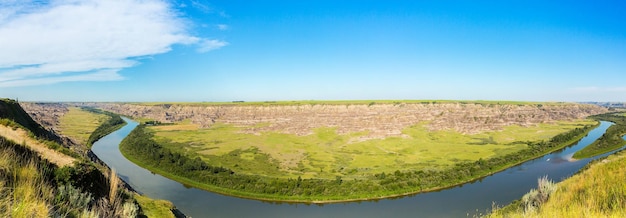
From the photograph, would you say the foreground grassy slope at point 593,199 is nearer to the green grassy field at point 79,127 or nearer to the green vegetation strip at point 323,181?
the green vegetation strip at point 323,181

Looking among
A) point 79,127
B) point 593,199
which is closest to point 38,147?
point 593,199

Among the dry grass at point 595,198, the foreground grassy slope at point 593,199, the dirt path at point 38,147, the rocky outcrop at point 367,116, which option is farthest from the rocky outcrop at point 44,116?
the dry grass at point 595,198

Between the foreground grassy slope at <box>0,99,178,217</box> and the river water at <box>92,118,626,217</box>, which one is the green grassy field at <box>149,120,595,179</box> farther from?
the foreground grassy slope at <box>0,99,178,217</box>

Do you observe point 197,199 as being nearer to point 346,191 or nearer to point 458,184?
point 346,191

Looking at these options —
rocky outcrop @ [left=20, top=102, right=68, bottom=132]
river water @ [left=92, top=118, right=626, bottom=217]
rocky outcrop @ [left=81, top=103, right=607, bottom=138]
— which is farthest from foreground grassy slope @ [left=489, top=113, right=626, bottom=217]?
rocky outcrop @ [left=81, top=103, right=607, bottom=138]

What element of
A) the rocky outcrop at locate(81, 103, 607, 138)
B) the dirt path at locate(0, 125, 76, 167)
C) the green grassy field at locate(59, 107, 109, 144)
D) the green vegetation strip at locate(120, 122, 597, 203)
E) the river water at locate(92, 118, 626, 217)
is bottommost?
the river water at locate(92, 118, 626, 217)

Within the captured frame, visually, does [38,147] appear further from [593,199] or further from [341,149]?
[341,149]
